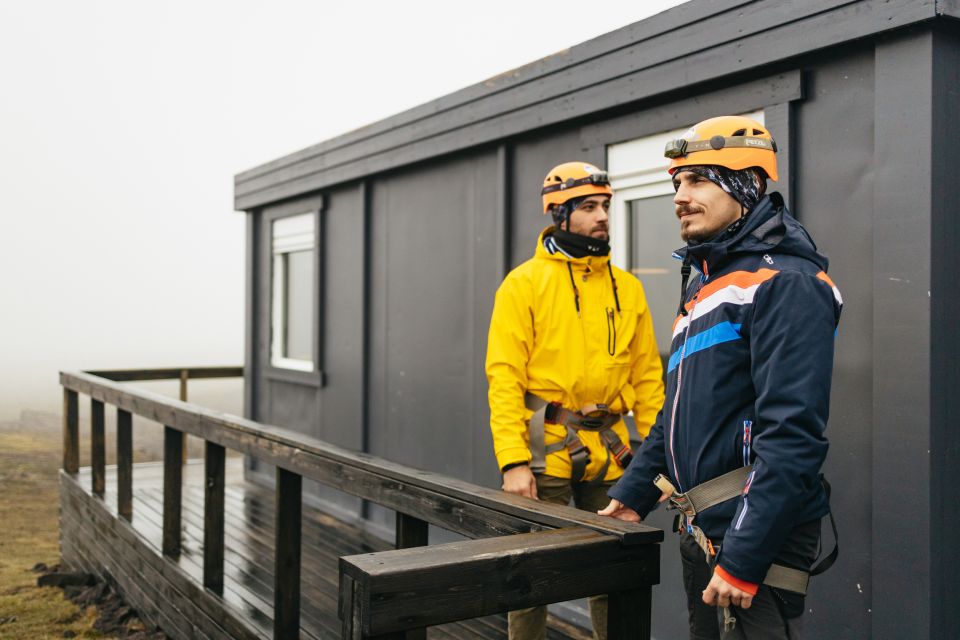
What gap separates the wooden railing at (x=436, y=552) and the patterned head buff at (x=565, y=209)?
1003mm

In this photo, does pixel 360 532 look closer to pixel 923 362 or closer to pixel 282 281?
pixel 282 281

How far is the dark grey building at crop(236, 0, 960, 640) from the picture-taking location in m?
2.94

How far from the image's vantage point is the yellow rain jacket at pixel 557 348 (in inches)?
115

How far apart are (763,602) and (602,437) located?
1166 millimetres

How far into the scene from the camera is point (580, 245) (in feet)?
9.80

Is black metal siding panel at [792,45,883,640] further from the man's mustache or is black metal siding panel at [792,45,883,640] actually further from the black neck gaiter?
the man's mustache

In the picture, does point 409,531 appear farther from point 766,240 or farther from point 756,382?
point 766,240

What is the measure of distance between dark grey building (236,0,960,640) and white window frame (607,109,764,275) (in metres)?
0.01

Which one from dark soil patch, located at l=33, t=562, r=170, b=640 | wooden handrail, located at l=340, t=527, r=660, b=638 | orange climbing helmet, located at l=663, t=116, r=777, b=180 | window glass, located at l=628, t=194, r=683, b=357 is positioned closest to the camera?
wooden handrail, located at l=340, t=527, r=660, b=638

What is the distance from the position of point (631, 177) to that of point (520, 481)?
77.3 inches

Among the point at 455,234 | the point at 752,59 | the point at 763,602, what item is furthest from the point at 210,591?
the point at 752,59

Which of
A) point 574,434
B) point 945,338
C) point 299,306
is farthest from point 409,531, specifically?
point 299,306

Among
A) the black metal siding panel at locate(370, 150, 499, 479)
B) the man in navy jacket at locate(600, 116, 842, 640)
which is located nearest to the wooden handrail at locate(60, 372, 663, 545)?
the man in navy jacket at locate(600, 116, 842, 640)

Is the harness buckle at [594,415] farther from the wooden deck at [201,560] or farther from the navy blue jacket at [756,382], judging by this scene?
the wooden deck at [201,560]
